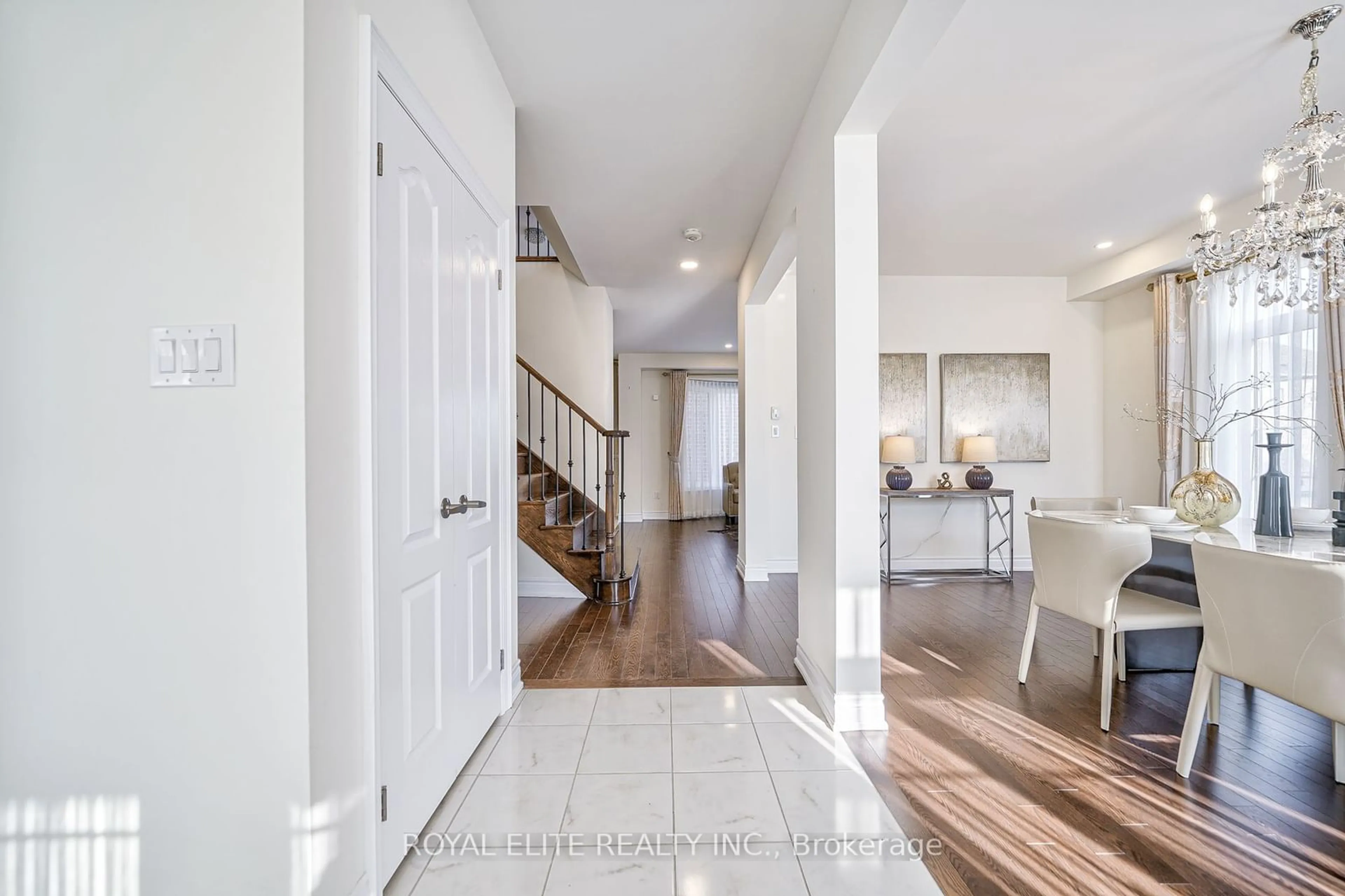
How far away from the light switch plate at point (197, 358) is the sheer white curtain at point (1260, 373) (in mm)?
4693

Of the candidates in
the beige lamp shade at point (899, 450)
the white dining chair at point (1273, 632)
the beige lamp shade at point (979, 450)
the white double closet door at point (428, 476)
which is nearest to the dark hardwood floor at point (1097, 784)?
the white dining chair at point (1273, 632)

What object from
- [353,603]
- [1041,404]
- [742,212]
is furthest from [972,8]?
[1041,404]

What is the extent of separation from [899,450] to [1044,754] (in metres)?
3.35

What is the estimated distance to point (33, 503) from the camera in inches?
45.8

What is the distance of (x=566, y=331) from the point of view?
5969mm

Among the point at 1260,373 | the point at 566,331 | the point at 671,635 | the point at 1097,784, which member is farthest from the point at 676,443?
the point at 1097,784

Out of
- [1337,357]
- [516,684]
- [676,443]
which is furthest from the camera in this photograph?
[676,443]

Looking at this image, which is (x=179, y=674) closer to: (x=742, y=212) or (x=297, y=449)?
(x=297, y=449)

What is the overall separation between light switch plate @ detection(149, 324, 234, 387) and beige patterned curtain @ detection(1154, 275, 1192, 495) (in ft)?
19.1

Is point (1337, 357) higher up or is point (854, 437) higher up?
point (1337, 357)

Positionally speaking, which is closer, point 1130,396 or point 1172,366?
point 1172,366

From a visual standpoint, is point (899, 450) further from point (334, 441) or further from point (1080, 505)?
point (334, 441)

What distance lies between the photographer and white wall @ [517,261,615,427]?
5.95 metres

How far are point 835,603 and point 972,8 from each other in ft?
7.42
